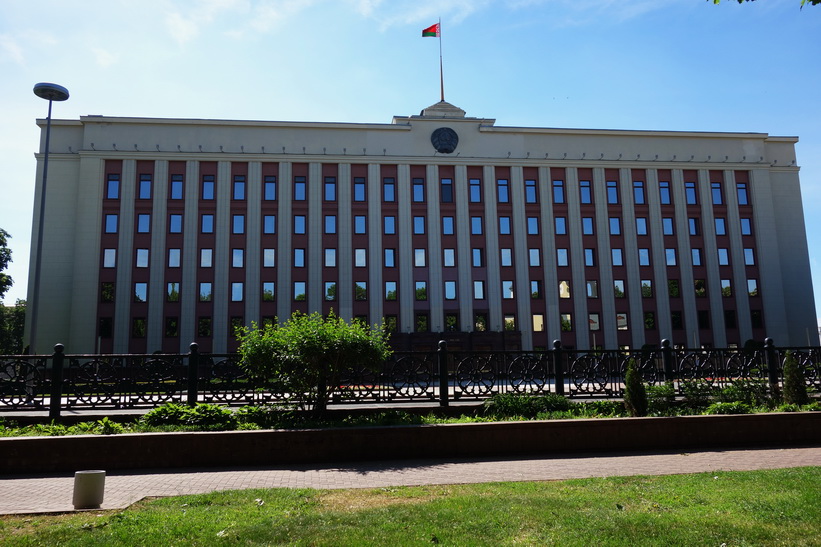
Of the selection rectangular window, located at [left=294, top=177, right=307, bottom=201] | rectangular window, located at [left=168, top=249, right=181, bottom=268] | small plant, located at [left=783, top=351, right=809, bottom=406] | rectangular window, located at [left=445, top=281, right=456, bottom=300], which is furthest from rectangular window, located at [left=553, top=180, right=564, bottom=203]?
small plant, located at [left=783, top=351, right=809, bottom=406]

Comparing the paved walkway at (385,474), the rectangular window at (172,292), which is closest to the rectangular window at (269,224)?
the rectangular window at (172,292)

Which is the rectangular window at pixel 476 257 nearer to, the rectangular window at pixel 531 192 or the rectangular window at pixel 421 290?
the rectangular window at pixel 421 290

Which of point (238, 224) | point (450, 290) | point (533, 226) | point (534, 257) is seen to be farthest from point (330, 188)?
point (534, 257)

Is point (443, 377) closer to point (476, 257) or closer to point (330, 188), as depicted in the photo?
point (476, 257)

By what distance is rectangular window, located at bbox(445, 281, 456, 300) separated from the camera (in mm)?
47344

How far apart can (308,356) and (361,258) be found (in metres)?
36.6

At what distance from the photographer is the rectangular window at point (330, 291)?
1831 inches

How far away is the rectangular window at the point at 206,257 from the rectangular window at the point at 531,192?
2621 cm

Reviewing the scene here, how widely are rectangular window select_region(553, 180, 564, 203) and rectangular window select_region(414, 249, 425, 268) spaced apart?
12447 millimetres

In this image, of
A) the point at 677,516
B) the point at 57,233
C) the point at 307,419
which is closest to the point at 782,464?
the point at 677,516

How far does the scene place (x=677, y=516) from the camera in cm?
599

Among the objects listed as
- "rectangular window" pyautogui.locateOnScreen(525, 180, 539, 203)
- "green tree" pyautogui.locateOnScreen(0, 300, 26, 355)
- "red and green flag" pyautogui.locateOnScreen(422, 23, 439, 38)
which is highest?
"red and green flag" pyautogui.locateOnScreen(422, 23, 439, 38)

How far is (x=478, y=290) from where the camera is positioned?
47719 mm

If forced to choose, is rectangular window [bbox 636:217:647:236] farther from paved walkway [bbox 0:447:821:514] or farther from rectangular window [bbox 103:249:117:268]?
rectangular window [bbox 103:249:117:268]
